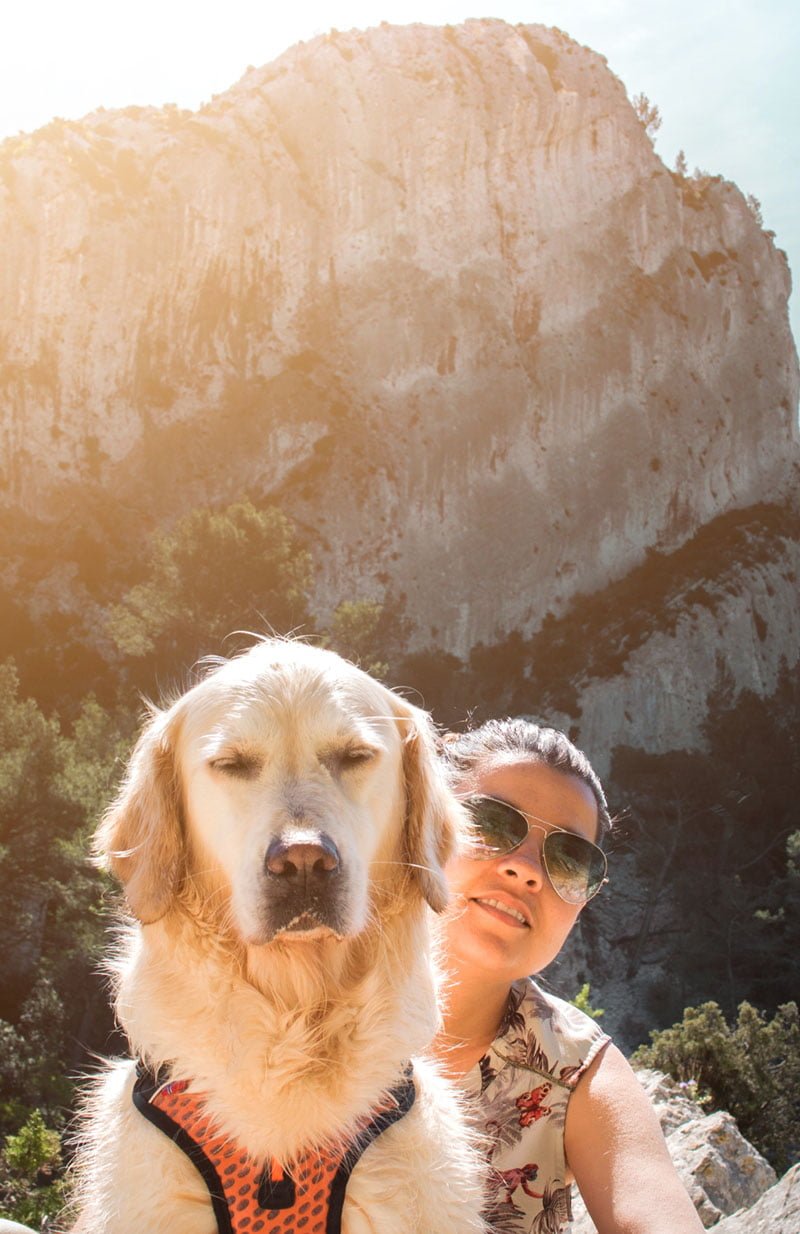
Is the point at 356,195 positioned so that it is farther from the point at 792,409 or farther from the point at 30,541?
the point at 792,409

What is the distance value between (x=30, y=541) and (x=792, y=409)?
3545 cm

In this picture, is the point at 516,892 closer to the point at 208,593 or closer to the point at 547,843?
the point at 547,843

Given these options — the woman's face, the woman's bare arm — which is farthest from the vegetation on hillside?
the woman's bare arm

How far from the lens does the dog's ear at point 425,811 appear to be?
7.39 ft

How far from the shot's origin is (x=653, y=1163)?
223 centimetres

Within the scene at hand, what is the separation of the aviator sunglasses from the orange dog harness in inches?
34.4

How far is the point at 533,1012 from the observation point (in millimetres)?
2660

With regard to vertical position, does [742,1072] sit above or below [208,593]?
below

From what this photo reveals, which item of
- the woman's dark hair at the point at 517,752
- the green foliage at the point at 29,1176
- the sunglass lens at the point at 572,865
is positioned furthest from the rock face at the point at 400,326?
the sunglass lens at the point at 572,865

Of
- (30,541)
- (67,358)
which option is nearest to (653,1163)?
(30,541)

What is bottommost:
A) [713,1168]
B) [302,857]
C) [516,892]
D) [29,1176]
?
[29,1176]

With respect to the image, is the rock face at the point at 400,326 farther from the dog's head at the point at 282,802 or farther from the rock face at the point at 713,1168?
the dog's head at the point at 282,802

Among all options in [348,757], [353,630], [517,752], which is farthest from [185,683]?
[353,630]

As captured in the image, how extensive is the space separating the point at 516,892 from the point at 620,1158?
0.69m
